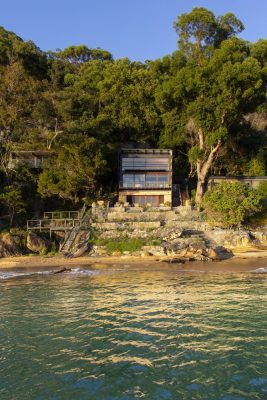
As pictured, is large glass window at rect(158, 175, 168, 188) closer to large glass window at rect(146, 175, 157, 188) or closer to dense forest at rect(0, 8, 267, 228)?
large glass window at rect(146, 175, 157, 188)

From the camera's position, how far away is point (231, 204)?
35.2 m

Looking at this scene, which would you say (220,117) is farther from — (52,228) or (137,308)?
(137,308)

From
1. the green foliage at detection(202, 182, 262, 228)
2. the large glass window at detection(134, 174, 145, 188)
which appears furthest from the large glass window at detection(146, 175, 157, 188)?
the green foliage at detection(202, 182, 262, 228)

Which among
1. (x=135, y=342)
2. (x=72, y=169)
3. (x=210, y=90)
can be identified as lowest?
(x=135, y=342)

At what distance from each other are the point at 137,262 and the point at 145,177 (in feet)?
56.7

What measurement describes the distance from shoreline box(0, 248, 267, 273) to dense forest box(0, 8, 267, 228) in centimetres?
719

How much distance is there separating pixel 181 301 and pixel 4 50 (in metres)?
50.4

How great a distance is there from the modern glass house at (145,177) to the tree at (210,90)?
420 centimetres

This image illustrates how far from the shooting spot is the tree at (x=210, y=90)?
126 feet

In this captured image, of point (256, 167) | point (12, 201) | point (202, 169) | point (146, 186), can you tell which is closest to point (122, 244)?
point (12, 201)

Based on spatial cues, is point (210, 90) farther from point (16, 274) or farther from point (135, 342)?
point (135, 342)

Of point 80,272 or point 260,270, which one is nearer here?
point 260,270

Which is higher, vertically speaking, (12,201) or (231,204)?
(12,201)

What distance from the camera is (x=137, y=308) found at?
16406 millimetres
